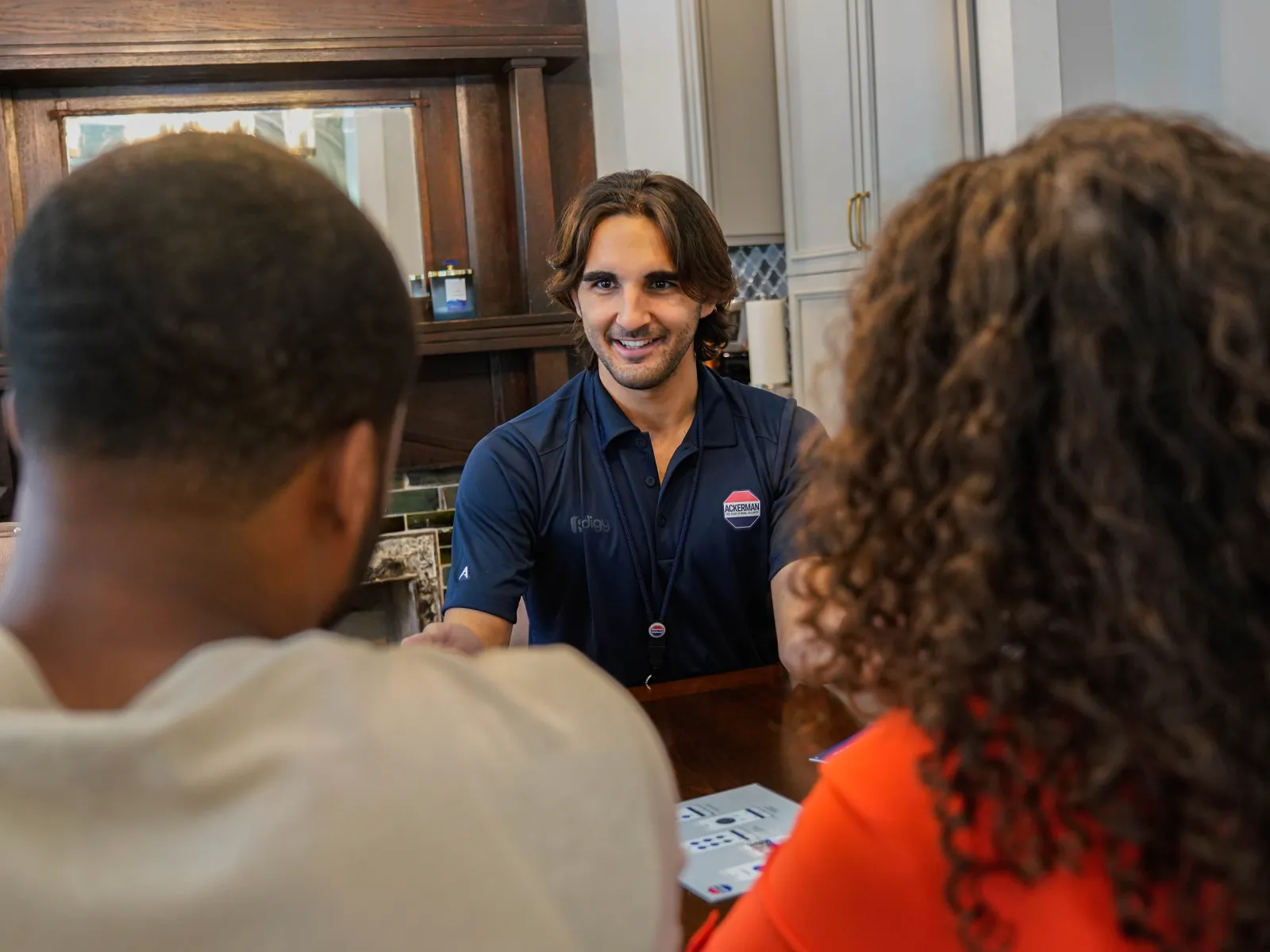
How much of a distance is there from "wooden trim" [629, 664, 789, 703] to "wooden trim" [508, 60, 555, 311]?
2.05 m

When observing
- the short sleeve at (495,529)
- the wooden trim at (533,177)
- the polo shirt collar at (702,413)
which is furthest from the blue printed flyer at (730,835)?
the wooden trim at (533,177)

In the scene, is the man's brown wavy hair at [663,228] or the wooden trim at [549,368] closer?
the man's brown wavy hair at [663,228]

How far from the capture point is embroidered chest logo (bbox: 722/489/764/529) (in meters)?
2.17

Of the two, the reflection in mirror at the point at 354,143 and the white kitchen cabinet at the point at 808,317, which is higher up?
the reflection in mirror at the point at 354,143

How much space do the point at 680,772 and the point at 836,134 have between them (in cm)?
276

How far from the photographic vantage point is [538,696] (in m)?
0.66

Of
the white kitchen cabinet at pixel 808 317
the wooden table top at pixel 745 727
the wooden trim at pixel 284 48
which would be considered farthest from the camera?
the white kitchen cabinet at pixel 808 317

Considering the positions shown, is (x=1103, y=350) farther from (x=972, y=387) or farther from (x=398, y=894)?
(x=398, y=894)

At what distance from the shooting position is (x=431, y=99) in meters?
3.74

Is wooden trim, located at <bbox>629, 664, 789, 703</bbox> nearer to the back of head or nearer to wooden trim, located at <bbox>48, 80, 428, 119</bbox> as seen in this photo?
the back of head

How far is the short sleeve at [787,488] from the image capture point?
2.12 metres

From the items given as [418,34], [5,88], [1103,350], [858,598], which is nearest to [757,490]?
[858,598]

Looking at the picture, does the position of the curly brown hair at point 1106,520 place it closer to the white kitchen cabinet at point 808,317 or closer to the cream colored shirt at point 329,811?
the cream colored shirt at point 329,811

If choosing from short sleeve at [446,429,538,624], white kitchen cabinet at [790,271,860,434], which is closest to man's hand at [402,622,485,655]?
short sleeve at [446,429,538,624]
